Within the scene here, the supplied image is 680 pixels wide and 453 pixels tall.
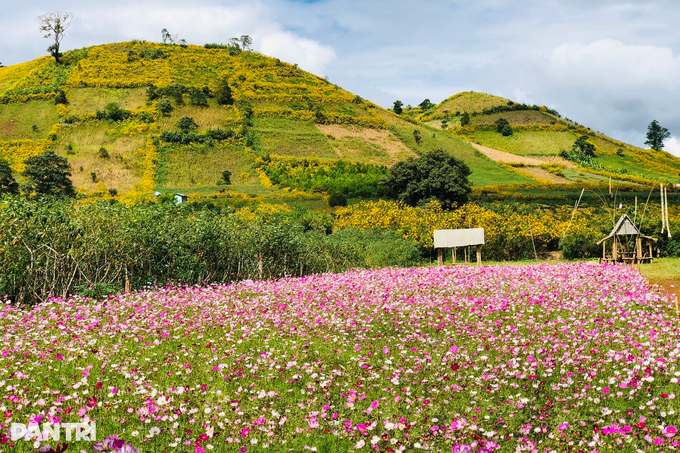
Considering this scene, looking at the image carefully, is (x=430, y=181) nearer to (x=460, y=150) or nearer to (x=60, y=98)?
(x=460, y=150)

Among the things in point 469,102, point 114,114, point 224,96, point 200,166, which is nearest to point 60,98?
point 114,114

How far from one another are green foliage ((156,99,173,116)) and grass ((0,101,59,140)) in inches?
569

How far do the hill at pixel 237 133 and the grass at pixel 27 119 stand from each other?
0.92 feet

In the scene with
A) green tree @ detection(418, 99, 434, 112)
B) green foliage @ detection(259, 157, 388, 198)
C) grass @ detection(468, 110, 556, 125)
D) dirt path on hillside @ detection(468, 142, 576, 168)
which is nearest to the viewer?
green foliage @ detection(259, 157, 388, 198)

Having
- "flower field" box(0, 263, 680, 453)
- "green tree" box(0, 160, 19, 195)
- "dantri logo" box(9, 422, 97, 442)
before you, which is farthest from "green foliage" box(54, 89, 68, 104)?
"dantri logo" box(9, 422, 97, 442)

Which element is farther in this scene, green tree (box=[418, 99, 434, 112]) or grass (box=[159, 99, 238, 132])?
green tree (box=[418, 99, 434, 112])

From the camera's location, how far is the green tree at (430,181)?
136ft

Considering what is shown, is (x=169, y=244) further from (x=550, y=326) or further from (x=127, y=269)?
(x=550, y=326)

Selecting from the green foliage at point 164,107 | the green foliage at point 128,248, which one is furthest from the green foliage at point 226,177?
the green foliage at point 128,248

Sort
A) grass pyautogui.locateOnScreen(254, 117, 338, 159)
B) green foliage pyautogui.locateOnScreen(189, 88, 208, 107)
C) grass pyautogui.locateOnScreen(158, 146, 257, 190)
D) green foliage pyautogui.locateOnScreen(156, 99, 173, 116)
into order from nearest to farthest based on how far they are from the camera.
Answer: grass pyautogui.locateOnScreen(158, 146, 257, 190)
grass pyautogui.locateOnScreen(254, 117, 338, 159)
green foliage pyautogui.locateOnScreen(156, 99, 173, 116)
green foliage pyautogui.locateOnScreen(189, 88, 208, 107)

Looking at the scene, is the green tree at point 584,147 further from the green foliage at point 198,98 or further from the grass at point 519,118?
the green foliage at point 198,98

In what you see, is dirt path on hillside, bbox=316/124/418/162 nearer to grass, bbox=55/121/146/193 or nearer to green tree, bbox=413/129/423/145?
green tree, bbox=413/129/423/145

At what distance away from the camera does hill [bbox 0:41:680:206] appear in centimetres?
5769

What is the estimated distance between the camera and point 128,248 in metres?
12.9
